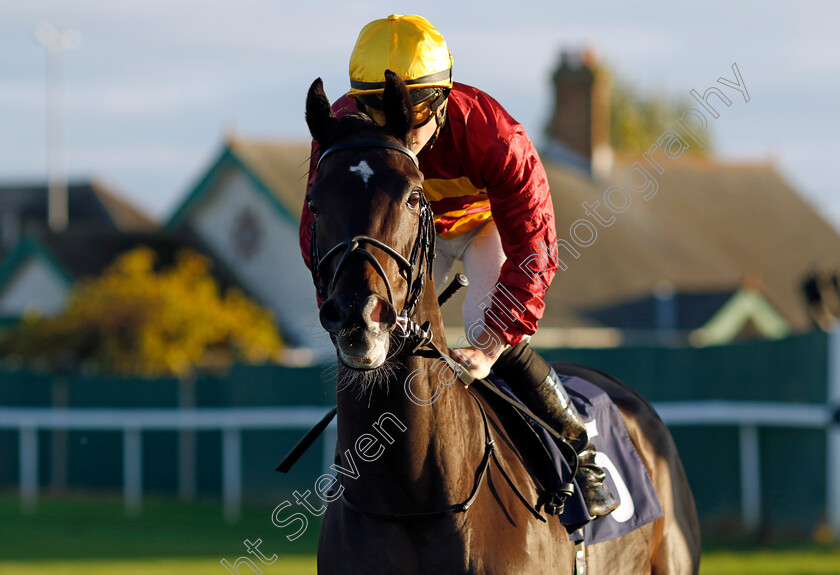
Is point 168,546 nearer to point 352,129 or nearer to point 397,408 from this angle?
point 397,408

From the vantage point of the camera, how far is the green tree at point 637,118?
53469 millimetres

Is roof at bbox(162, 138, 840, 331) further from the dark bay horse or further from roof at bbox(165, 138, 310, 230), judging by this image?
the dark bay horse

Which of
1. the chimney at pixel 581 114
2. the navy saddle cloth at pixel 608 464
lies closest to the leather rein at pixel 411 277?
the navy saddle cloth at pixel 608 464

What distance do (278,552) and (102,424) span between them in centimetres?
433

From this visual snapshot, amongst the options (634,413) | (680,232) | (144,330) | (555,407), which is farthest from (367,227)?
(680,232)

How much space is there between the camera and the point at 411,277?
2969 mm

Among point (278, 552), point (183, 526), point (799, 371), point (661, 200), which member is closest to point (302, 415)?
point (183, 526)

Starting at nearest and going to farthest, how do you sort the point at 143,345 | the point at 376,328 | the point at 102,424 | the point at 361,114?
the point at 376,328
the point at 361,114
the point at 102,424
the point at 143,345

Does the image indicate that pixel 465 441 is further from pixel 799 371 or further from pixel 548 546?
pixel 799 371

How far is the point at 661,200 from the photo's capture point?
92.4 ft

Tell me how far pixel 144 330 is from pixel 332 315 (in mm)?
14503

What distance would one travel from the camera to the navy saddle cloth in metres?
3.79

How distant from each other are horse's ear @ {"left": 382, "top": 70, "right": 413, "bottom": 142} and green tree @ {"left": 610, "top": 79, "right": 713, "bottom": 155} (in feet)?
167

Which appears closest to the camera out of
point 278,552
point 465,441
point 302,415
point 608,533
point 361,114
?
point 361,114
